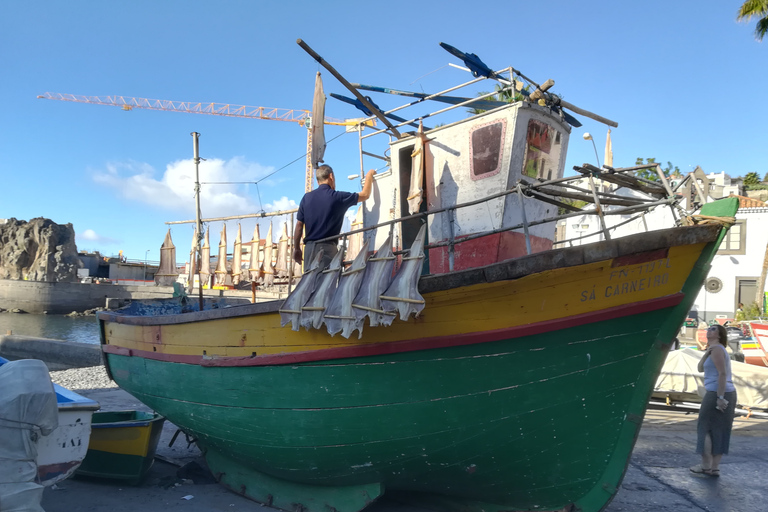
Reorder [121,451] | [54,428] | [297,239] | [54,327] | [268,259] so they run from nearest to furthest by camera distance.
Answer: [54,428], [297,239], [121,451], [268,259], [54,327]

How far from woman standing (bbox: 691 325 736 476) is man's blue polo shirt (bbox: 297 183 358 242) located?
4.35 metres

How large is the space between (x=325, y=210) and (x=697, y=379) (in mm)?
7626

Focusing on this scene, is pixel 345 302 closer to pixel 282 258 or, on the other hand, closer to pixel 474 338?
pixel 474 338

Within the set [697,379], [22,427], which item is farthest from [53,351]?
[697,379]

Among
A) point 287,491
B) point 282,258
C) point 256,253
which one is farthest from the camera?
point 256,253

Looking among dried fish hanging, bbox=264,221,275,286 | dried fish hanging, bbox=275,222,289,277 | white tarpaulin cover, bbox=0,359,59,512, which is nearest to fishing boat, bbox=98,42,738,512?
white tarpaulin cover, bbox=0,359,59,512

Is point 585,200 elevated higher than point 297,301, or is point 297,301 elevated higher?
point 585,200

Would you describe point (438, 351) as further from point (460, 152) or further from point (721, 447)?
point (721, 447)

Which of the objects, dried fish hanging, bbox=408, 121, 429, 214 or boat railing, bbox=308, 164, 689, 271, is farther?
dried fish hanging, bbox=408, 121, 429, 214

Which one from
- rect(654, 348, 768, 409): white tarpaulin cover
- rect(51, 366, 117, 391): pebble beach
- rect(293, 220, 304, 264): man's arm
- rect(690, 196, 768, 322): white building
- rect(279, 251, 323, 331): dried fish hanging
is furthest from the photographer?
rect(690, 196, 768, 322): white building

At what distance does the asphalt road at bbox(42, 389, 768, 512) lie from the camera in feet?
14.8

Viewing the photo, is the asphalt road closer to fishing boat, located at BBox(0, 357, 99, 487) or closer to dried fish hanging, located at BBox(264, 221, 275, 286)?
fishing boat, located at BBox(0, 357, 99, 487)

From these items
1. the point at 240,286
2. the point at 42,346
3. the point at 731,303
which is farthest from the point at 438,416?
the point at 240,286

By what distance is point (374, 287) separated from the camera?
3428mm
